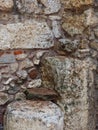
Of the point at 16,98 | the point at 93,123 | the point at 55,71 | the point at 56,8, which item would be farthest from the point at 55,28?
the point at 93,123

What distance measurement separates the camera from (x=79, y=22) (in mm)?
3217

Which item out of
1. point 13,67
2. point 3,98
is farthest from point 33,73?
point 3,98

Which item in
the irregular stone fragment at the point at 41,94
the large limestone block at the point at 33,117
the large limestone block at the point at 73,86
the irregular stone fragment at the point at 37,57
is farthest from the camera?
the irregular stone fragment at the point at 37,57

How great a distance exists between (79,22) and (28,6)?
0.49m

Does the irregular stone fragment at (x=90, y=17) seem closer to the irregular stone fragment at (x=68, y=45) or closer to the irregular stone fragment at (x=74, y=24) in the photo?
the irregular stone fragment at (x=74, y=24)

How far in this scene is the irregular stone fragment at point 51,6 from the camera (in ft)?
10.6

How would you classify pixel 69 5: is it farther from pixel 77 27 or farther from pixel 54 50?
pixel 54 50

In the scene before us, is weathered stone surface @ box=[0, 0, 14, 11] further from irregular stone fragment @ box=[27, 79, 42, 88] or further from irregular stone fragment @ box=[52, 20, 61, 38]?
irregular stone fragment @ box=[27, 79, 42, 88]

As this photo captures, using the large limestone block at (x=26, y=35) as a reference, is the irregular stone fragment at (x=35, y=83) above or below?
below

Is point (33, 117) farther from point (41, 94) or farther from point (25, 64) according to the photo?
point (25, 64)

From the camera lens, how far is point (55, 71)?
10.6 ft

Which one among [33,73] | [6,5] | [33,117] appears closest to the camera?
[33,117]

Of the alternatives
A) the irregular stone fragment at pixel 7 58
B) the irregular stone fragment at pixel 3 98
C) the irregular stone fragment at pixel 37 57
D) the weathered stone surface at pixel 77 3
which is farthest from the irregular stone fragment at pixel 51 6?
the irregular stone fragment at pixel 3 98

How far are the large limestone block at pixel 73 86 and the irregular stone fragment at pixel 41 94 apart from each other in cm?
6
